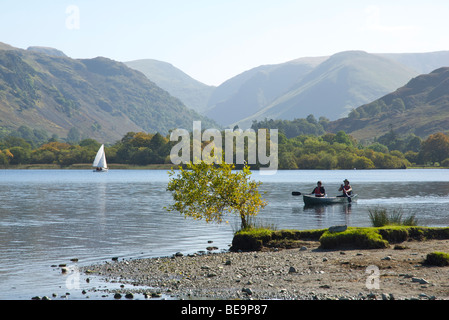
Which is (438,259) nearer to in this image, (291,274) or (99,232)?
(291,274)

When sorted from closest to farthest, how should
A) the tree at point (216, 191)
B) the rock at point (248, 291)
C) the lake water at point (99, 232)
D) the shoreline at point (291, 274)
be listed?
the shoreline at point (291, 274) → the rock at point (248, 291) → the lake water at point (99, 232) → the tree at point (216, 191)


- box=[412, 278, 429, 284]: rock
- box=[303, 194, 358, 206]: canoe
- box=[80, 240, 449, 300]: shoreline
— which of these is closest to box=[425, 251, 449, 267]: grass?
box=[80, 240, 449, 300]: shoreline

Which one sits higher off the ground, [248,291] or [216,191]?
[216,191]

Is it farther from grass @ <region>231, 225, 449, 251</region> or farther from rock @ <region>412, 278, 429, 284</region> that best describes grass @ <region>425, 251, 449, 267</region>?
grass @ <region>231, 225, 449, 251</region>

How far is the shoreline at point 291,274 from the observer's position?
1959 centimetres

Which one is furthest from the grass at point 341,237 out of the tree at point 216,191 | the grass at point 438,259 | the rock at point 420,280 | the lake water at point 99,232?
the rock at point 420,280

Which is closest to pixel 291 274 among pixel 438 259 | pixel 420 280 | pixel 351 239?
pixel 420 280

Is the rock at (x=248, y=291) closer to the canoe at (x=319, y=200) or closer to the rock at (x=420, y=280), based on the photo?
the rock at (x=420, y=280)

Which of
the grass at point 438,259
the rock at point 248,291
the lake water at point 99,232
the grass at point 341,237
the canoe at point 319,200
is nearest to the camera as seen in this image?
the rock at point 248,291

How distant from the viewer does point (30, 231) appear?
4406 cm

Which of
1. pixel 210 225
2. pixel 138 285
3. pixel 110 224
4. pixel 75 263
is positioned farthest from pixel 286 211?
pixel 138 285

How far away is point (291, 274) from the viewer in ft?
75.9
